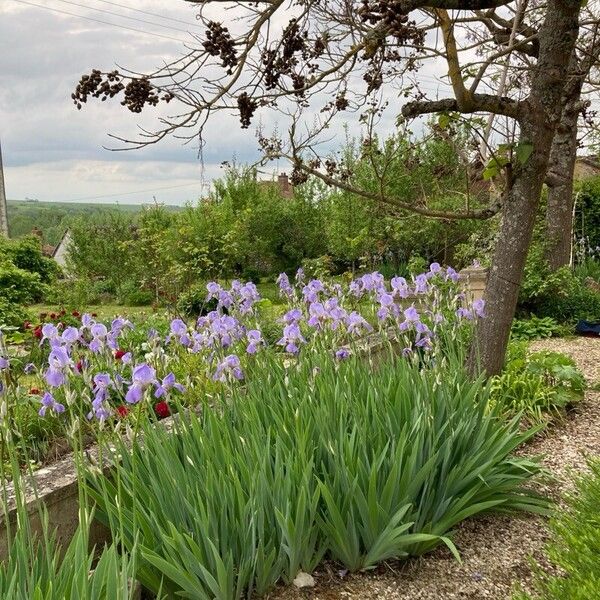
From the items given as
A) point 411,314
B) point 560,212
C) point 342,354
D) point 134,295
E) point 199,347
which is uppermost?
point 560,212

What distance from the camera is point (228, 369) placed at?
287 cm

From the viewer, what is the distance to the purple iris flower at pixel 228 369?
9.29 ft

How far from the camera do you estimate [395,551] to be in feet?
7.88

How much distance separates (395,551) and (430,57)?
446cm

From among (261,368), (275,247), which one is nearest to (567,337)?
(261,368)

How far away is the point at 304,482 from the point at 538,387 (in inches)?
105

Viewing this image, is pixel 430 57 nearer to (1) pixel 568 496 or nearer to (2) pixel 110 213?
(1) pixel 568 496

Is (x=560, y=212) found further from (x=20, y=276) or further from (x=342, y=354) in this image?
(x=20, y=276)

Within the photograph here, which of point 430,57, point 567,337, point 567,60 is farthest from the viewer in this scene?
point 567,337

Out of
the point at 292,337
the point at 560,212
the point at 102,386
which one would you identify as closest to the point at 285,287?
the point at 292,337

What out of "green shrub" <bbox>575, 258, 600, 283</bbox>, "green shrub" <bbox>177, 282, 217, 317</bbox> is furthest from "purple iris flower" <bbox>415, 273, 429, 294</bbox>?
"green shrub" <bbox>177, 282, 217, 317</bbox>

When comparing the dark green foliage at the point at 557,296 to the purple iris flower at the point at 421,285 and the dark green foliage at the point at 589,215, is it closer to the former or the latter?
the dark green foliage at the point at 589,215

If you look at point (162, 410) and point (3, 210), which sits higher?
point (3, 210)

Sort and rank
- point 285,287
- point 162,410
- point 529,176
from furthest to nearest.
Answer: point 529,176
point 285,287
point 162,410
